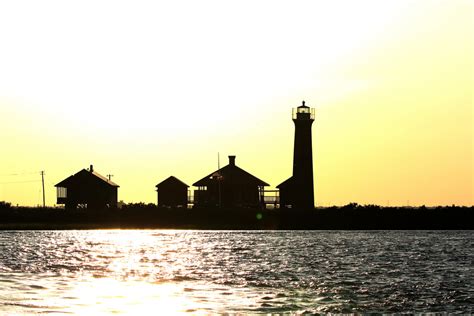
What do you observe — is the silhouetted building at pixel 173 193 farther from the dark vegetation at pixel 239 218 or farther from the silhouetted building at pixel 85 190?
the silhouetted building at pixel 85 190

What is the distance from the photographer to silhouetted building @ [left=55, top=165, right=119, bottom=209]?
107 meters

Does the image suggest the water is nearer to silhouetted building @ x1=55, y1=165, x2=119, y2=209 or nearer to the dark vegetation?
the dark vegetation

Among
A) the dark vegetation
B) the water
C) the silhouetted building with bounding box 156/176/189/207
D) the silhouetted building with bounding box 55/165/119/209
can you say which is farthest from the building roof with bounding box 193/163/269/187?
the water

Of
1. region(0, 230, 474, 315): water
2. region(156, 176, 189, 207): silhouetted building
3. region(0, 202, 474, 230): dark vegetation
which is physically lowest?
region(0, 230, 474, 315): water

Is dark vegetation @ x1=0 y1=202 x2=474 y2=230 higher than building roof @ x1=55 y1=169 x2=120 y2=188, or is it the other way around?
building roof @ x1=55 y1=169 x2=120 y2=188

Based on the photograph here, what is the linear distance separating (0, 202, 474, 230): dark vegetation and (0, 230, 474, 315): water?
90.0ft

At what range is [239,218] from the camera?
99.6 meters

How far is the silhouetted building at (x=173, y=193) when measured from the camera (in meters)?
109

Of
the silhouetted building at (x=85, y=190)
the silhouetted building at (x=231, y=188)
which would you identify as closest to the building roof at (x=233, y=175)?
the silhouetted building at (x=231, y=188)

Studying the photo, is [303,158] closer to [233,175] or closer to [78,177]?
[233,175]

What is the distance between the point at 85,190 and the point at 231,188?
1738cm

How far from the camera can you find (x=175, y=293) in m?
34.0

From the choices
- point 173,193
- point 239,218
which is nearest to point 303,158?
point 239,218

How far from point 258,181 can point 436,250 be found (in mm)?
39007
